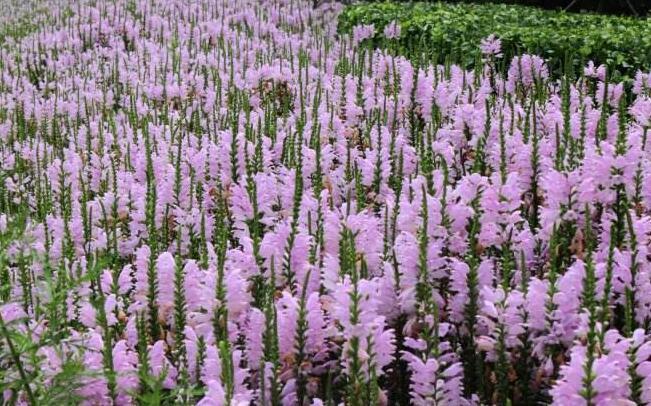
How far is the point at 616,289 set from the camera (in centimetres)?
246

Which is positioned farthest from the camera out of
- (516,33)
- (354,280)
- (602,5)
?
(602,5)

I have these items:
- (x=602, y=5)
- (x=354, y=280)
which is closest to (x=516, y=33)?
(x=354, y=280)

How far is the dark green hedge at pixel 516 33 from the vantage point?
27.0 feet

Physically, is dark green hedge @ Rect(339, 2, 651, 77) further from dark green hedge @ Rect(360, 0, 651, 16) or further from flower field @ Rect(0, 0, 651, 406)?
dark green hedge @ Rect(360, 0, 651, 16)

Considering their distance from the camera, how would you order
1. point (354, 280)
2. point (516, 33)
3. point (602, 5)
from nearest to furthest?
1. point (354, 280)
2. point (516, 33)
3. point (602, 5)

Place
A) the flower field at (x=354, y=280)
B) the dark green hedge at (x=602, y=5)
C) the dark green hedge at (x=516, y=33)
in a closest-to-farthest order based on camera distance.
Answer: the flower field at (x=354, y=280), the dark green hedge at (x=516, y=33), the dark green hedge at (x=602, y=5)

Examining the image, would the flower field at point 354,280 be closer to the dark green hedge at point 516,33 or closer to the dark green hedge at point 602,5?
the dark green hedge at point 516,33

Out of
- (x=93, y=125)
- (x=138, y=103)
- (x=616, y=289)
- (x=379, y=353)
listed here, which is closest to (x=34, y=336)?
(x=379, y=353)

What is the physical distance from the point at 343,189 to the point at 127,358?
1.70 m

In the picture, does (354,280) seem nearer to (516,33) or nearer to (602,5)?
(516,33)

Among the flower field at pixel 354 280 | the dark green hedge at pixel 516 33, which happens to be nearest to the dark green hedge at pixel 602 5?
the dark green hedge at pixel 516 33

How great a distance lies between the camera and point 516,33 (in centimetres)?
919

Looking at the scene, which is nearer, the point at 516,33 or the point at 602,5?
the point at 516,33

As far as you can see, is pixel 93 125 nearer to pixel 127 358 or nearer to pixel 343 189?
pixel 343 189
